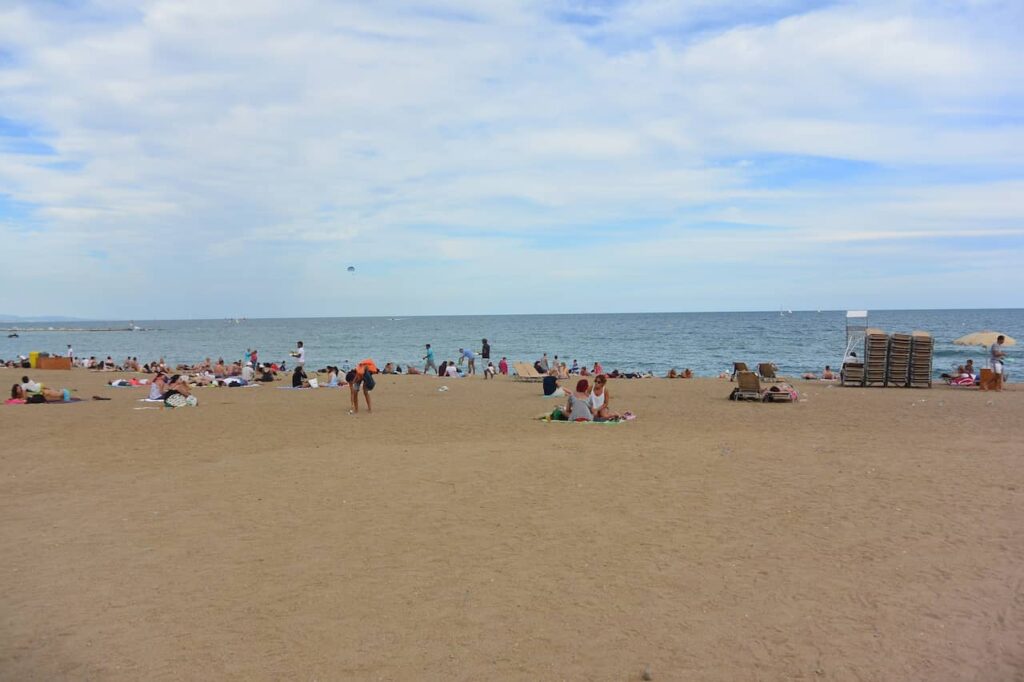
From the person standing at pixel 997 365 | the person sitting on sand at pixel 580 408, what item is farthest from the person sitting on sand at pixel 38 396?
the person standing at pixel 997 365

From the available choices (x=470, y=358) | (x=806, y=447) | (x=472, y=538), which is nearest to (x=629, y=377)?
(x=470, y=358)

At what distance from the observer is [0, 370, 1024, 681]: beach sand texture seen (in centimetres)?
450

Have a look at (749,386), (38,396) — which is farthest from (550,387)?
(38,396)

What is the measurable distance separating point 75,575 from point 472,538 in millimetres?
3170

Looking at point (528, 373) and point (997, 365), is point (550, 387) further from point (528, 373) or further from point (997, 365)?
point (997, 365)

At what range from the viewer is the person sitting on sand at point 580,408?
552 inches

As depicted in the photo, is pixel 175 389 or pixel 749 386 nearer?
pixel 175 389

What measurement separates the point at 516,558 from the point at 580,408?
8.06 metres

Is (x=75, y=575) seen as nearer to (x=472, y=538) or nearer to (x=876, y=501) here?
(x=472, y=538)

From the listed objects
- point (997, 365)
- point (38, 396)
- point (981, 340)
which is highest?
point (981, 340)

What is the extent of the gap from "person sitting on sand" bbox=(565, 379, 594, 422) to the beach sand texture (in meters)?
1.85

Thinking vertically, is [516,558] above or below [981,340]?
below

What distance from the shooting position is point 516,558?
6137mm

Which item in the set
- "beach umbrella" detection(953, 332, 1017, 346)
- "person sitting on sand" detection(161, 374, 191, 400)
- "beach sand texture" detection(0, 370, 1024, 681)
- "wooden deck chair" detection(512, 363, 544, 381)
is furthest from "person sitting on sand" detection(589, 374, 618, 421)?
"beach umbrella" detection(953, 332, 1017, 346)
